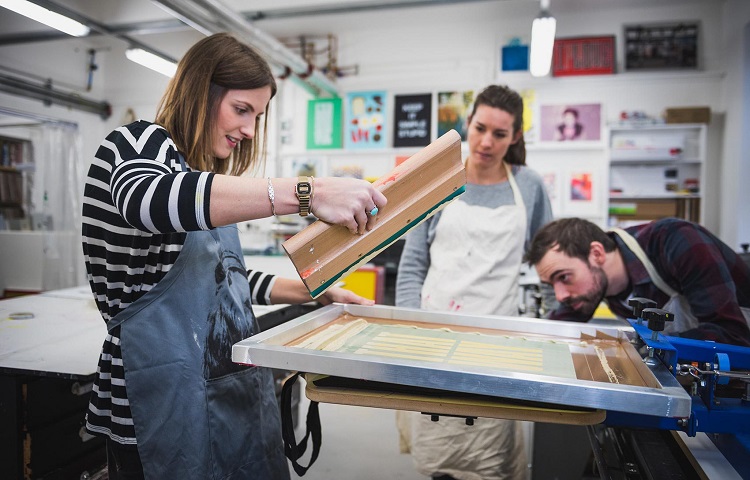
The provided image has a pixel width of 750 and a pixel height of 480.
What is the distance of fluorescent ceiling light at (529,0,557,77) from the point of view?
371cm

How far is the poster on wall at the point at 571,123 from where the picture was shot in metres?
5.11

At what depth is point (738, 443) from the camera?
88cm

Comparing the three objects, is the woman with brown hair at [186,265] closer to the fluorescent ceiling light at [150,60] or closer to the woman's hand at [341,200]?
the woman's hand at [341,200]

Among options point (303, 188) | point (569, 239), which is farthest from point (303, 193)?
point (569, 239)

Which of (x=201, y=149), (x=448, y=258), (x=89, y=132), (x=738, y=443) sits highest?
→ (x=89, y=132)

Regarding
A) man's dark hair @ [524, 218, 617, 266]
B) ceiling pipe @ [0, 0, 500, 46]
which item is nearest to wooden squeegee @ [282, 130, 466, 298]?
man's dark hair @ [524, 218, 617, 266]

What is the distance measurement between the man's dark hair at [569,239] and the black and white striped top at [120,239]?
1072 mm

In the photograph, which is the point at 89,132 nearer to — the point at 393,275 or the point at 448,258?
the point at 393,275

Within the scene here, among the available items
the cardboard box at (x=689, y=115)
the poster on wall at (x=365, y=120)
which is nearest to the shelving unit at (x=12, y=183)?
the poster on wall at (x=365, y=120)

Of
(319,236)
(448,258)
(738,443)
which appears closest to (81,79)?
(448,258)

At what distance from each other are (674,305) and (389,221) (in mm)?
945

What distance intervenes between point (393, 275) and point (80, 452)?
141 inches

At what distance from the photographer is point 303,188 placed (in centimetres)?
86

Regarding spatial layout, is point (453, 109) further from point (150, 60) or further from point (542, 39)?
point (150, 60)
